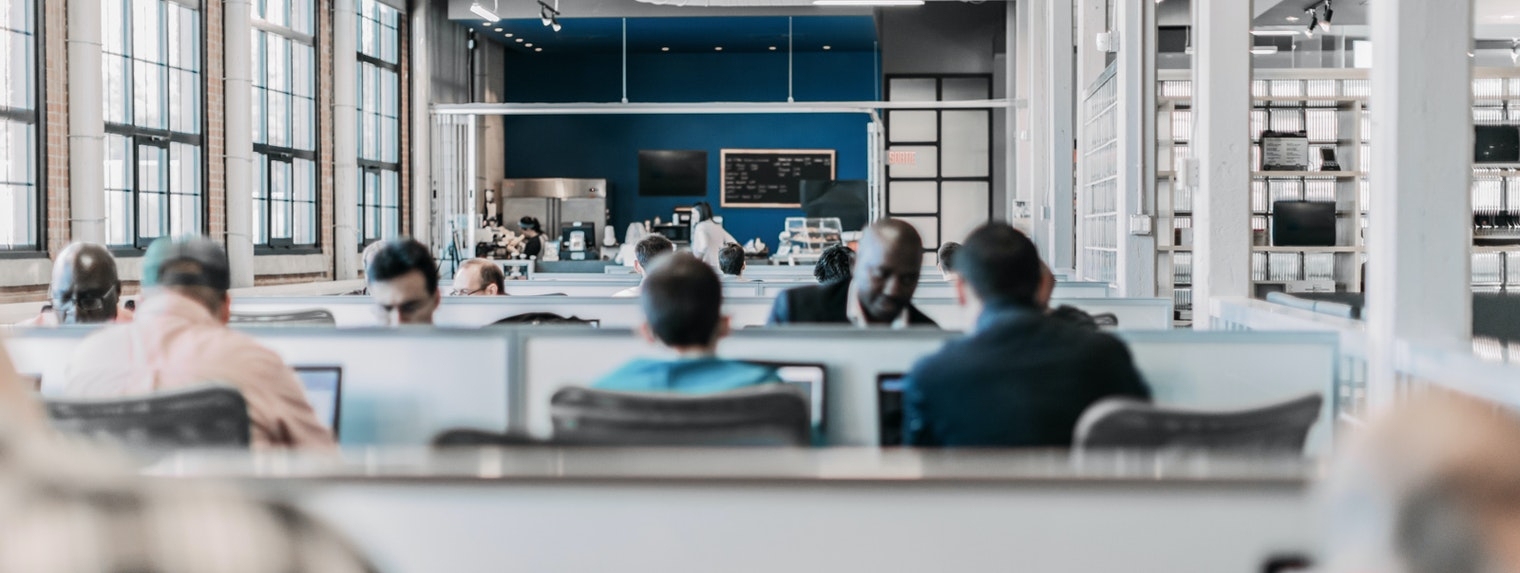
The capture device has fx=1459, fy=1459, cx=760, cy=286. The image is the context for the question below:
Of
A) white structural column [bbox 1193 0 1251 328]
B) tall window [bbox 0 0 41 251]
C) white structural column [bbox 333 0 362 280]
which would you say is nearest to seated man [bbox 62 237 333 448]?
white structural column [bbox 1193 0 1251 328]

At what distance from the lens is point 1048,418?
2385 millimetres

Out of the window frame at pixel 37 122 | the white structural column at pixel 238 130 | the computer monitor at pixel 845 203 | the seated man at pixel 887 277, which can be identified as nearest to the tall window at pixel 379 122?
the white structural column at pixel 238 130

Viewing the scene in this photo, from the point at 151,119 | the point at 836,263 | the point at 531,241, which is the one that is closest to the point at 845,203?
the point at 531,241

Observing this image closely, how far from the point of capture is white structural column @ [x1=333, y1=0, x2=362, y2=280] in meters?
14.8

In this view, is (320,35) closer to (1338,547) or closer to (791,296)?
(791,296)

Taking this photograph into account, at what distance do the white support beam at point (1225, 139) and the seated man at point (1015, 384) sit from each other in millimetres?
3715

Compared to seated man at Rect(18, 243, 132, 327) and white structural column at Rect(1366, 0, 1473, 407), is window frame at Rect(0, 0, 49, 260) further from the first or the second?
white structural column at Rect(1366, 0, 1473, 407)

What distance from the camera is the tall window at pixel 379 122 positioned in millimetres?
15805

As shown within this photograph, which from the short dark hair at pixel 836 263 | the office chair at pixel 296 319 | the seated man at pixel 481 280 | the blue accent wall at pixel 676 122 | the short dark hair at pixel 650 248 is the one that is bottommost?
the office chair at pixel 296 319

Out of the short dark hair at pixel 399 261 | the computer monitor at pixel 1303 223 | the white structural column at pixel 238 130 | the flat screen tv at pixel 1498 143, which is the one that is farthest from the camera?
the white structural column at pixel 238 130

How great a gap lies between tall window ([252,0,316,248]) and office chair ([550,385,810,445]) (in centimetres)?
1216

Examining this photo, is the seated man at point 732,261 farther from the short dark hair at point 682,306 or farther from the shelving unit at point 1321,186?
the short dark hair at point 682,306

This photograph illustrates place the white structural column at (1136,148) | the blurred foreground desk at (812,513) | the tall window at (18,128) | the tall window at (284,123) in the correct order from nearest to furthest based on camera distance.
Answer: the blurred foreground desk at (812,513) → the white structural column at (1136,148) → the tall window at (18,128) → the tall window at (284,123)

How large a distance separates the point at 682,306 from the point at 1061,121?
26.4 ft
